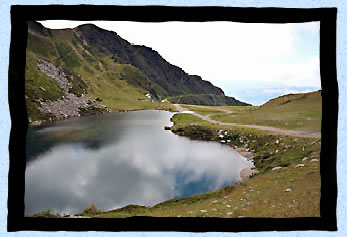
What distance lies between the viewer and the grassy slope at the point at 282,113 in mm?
3554

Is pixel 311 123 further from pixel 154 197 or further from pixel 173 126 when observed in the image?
pixel 154 197

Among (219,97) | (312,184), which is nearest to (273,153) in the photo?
(312,184)

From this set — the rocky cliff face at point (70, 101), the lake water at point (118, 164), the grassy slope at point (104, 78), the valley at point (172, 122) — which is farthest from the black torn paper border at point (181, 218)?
the rocky cliff face at point (70, 101)

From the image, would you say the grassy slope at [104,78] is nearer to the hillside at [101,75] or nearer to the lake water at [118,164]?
the hillside at [101,75]

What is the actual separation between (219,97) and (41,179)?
4296 mm

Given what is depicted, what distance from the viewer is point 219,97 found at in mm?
4609

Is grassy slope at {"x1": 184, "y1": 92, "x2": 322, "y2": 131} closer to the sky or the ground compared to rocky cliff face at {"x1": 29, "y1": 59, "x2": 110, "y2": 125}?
closer to the ground

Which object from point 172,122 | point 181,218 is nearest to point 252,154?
point 172,122

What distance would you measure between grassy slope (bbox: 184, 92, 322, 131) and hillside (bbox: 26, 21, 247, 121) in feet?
0.82

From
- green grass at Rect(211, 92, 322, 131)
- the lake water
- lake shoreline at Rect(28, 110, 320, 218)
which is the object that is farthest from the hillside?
lake shoreline at Rect(28, 110, 320, 218)

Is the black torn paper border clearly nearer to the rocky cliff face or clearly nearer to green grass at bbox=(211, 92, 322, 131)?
green grass at bbox=(211, 92, 322, 131)

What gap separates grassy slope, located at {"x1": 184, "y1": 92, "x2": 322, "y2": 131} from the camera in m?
3.55

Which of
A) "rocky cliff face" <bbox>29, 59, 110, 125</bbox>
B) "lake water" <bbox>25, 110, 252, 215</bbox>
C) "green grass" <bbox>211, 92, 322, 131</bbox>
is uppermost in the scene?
"rocky cliff face" <bbox>29, 59, 110, 125</bbox>

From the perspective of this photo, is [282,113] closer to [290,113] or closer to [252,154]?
[290,113]
